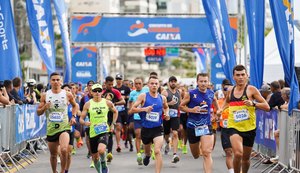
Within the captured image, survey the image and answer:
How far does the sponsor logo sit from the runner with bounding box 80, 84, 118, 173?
69.3 feet

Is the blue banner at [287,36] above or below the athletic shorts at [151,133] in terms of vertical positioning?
above

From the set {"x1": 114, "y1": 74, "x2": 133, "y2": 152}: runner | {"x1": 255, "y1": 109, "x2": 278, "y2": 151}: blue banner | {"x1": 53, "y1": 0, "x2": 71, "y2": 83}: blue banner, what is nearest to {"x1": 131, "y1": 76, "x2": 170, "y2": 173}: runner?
{"x1": 255, "y1": 109, "x2": 278, "y2": 151}: blue banner

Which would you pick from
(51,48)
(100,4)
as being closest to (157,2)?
(100,4)

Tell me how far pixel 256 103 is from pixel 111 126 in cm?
386

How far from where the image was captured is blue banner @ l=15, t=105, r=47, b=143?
1803 centimetres

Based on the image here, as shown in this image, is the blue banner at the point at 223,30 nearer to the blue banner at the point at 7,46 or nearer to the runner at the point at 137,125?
the runner at the point at 137,125

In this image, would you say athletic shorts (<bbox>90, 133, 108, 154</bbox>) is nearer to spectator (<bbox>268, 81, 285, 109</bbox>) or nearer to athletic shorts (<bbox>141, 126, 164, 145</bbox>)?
athletic shorts (<bbox>141, 126, 164, 145</bbox>)

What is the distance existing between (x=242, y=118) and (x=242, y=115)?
5 cm

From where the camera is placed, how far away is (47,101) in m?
13.7

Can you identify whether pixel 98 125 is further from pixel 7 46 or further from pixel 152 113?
pixel 7 46

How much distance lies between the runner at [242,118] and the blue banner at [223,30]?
27.8ft

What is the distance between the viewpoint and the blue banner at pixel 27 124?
18.0 meters

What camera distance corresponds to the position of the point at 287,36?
14.6 meters

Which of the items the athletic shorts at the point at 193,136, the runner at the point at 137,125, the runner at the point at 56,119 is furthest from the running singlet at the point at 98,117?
the runner at the point at 137,125
